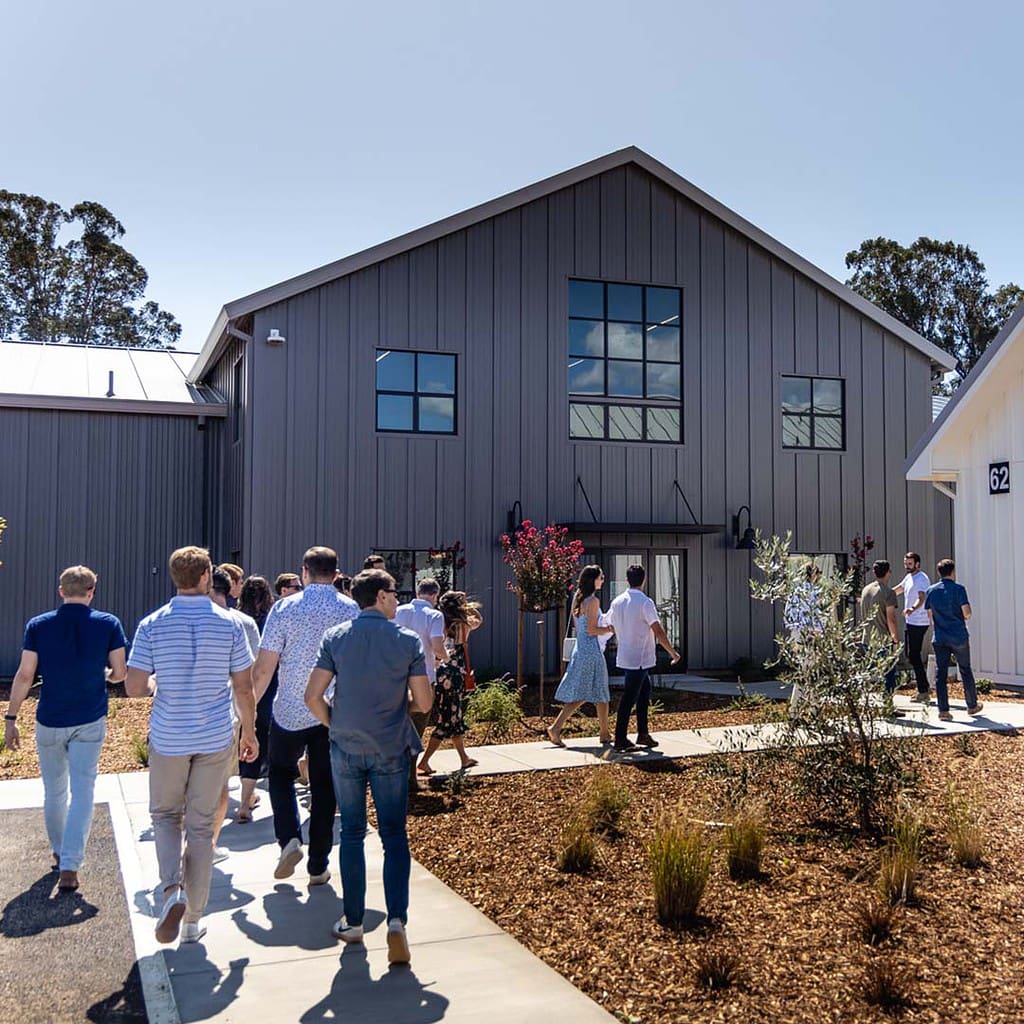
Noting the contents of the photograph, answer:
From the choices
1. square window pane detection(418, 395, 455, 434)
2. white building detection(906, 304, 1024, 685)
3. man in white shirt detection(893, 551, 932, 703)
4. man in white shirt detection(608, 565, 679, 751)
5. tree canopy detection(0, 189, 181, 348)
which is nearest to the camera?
man in white shirt detection(608, 565, 679, 751)

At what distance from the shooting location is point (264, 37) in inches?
515

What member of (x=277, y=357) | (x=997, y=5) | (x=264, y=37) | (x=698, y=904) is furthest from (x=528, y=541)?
(x=698, y=904)

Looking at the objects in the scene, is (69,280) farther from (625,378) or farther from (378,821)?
(378,821)

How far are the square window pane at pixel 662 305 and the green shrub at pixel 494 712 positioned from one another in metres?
8.50

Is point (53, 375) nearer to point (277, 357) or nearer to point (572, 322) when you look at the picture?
point (277, 357)

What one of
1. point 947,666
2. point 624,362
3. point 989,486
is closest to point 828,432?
point 624,362

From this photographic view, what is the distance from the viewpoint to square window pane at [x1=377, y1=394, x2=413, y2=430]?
17.0 metres

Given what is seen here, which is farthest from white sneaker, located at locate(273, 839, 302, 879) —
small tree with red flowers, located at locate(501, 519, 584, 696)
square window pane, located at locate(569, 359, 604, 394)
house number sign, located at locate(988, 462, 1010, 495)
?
square window pane, located at locate(569, 359, 604, 394)

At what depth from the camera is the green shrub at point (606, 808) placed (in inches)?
276

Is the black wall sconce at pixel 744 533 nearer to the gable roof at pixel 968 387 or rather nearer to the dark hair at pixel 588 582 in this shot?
the gable roof at pixel 968 387

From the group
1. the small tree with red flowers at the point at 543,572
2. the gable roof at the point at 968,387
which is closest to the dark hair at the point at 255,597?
the small tree with red flowers at the point at 543,572

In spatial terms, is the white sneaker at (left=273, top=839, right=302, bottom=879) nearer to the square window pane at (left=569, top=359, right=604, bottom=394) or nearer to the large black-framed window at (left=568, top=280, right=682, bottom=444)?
the large black-framed window at (left=568, top=280, right=682, bottom=444)

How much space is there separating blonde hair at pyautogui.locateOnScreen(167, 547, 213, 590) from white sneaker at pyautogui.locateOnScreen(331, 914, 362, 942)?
176 centimetres

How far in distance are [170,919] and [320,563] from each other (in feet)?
6.52
